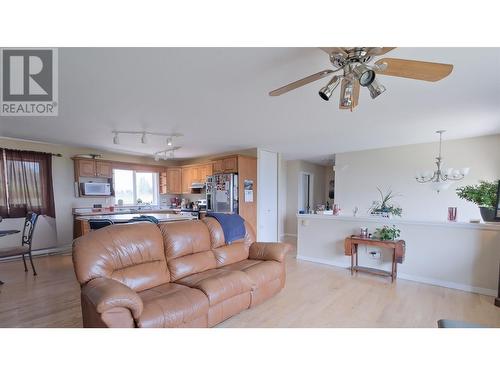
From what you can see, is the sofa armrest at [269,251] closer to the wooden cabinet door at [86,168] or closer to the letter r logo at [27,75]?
the letter r logo at [27,75]

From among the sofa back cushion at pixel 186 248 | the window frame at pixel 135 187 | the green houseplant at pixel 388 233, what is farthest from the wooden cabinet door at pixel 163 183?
the green houseplant at pixel 388 233

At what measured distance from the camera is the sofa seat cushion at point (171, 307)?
64.6 inches

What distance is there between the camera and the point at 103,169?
554cm

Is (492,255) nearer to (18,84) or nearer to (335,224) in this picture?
(335,224)

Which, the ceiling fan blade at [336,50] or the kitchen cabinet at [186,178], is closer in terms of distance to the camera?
the ceiling fan blade at [336,50]

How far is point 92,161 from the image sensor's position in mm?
5363

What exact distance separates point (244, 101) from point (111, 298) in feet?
7.13

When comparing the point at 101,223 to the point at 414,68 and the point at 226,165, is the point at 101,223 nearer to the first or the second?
the point at 226,165

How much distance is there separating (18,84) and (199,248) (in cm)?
236

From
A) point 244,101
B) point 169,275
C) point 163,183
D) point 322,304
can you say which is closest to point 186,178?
point 163,183

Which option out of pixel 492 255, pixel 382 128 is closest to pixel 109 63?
pixel 382 128

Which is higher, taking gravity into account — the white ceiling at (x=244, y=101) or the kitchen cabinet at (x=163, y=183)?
the white ceiling at (x=244, y=101)

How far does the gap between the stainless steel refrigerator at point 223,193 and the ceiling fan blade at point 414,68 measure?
3.86 meters

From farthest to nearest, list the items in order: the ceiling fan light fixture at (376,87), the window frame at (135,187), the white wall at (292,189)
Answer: the white wall at (292,189)
the window frame at (135,187)
the ceiling fan light fixture at (376,87)
